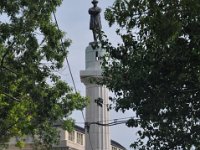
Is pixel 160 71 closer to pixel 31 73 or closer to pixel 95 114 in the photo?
pixel 31 73

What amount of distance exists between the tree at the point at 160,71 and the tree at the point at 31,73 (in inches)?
149

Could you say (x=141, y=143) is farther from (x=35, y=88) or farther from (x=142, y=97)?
(x=35, y=88)

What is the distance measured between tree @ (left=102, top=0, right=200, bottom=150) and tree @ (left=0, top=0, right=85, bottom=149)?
3.79 m

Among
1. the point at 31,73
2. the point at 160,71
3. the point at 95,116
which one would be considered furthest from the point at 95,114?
the point at 160,71

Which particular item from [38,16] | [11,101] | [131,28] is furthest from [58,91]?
[131,28]

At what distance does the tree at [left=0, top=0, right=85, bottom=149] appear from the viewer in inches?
668

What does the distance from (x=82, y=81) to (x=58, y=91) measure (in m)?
10.5

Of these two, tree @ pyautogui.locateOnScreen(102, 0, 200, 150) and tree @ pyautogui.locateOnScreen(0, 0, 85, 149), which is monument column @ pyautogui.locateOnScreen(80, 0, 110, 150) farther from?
tree @ pyautogui.locateOnScreen(102, 0, 200, 150)

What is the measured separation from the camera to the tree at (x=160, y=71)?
11867 mm

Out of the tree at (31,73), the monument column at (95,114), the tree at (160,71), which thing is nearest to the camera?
the tree at (160,71)

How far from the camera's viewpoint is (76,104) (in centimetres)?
2338

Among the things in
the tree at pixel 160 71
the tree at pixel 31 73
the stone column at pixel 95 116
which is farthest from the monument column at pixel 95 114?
the tree at pixel 160 71

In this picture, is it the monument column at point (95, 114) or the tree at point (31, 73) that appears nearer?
the tree at point (31, 73)

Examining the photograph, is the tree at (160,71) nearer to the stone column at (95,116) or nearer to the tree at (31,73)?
the tree at (31,73)
